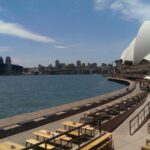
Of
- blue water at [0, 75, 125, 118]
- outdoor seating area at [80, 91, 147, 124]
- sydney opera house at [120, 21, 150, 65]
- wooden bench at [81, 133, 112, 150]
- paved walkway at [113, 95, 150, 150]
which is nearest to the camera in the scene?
wooden bench at [81, 133, 112, 150]

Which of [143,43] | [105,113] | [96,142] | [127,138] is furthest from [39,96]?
[96,142]

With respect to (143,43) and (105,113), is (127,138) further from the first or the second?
(143,43)

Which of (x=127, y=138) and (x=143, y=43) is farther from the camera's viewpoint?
(x=143, y=43)

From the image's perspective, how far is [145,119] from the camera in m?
14.6

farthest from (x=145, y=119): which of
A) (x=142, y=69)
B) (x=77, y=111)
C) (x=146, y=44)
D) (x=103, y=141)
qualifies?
(x=142, y=69)

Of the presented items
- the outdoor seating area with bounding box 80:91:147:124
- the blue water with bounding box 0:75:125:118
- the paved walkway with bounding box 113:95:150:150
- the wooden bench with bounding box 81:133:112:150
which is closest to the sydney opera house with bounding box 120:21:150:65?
the blue water with bounding box 0:75:125:118

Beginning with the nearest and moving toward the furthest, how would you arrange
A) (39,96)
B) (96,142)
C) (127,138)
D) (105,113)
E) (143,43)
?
(96,142) → (127,138) → (105,113) → (39,96) → (143,43)

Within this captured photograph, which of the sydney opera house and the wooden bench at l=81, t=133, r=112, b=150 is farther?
the sydney opera house

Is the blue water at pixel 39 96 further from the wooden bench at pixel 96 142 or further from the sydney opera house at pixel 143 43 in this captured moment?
the wooden bench at pixel 96 142

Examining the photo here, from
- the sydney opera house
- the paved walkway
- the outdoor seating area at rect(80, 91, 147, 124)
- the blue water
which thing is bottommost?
the blue water

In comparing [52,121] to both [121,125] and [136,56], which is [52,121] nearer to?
[121,125]

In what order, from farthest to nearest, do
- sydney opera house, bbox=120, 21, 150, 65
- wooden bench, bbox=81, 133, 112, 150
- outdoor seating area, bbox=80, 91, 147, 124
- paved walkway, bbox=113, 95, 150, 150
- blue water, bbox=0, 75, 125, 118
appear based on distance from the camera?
sydney opera house, bbox=120, 21, 150, 65 → blue water, bbox=0, 75, 125, 118 → outdoor seating area, bbox=80, 91, 147, 124 → paved walkway, bbox=113, 95, 150, 150 → wooden bench, bbox=81, 133, 112, 150

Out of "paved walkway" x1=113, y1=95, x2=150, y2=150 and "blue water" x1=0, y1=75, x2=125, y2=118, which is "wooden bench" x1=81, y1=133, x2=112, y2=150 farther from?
"blue water" x1=0, y1=75, x2=125, y2=118

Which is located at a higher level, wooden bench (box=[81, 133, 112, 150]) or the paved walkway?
wooden bench (box=[81, 133, 112, 150])
